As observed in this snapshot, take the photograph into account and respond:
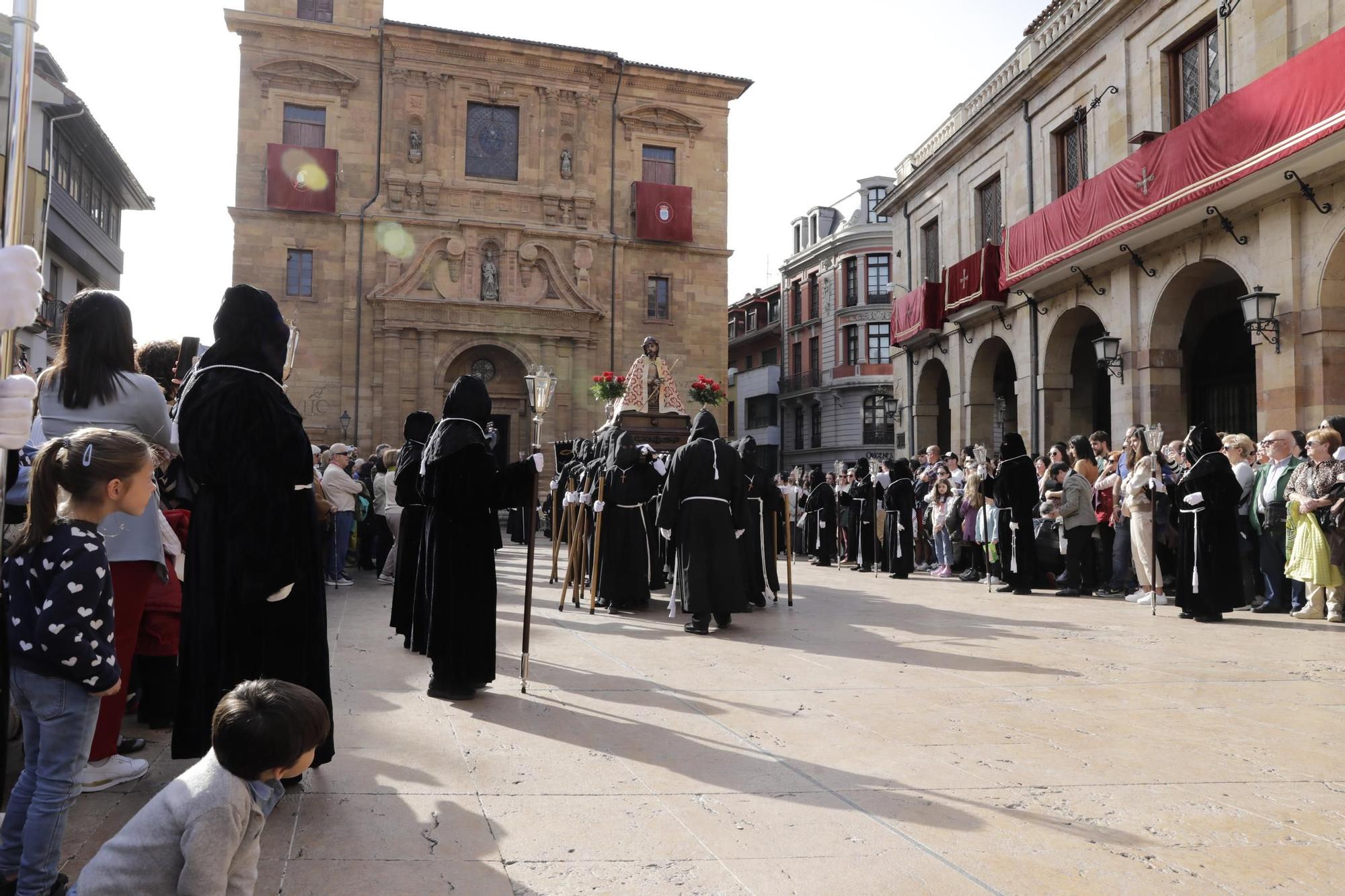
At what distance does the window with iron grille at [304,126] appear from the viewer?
3025 cm

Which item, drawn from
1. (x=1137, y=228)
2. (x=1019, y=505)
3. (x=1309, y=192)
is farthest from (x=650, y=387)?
(x=1309, y=192)

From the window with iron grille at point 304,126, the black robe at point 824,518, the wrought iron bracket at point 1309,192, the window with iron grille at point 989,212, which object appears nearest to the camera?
the wrought iron bracket at point 1309,192

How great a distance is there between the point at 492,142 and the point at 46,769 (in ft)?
103

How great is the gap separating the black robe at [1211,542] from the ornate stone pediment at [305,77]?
28.0 meters

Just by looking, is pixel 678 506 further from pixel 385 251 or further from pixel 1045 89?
pixel 385 251

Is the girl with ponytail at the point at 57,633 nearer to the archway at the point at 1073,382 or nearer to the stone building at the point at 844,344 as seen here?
the archway at the point at 1073,382

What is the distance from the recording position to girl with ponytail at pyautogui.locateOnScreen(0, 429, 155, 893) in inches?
111

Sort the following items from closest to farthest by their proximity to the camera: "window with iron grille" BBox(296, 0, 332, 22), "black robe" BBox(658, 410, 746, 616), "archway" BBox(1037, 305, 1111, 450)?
"black robe" BBox(658, 410, 746, 616)
"archway" BBox(1037, 305, 1111, 450)
"window with iron grille" BBox(296, 0, 332, 22)

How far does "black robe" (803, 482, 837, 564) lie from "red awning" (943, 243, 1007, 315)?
6.15 m

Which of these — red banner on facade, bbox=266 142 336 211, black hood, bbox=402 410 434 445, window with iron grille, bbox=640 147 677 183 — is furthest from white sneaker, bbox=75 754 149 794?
window with iron grille, bbox=640 147 677 183

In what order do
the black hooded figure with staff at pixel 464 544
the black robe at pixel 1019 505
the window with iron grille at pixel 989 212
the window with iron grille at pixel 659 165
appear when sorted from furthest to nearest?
the window with iron grille at pixel 659 165 → the window with iron grille at pixel 989 212 → the black robe at pixel 1019 505 → the black hooded figure with staff at pixel 464 544

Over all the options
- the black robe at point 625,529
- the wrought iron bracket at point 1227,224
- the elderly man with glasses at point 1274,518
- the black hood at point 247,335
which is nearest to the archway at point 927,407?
the wrought iron bracket at point 1227,224

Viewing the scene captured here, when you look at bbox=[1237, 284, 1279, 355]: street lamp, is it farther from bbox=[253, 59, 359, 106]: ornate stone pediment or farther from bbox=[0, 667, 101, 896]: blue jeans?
bbox=[253, 59, 359, 106]: ornate stone pediment

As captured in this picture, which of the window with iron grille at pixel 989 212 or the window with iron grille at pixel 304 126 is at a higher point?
the window with iron grille at pixel 304 126
